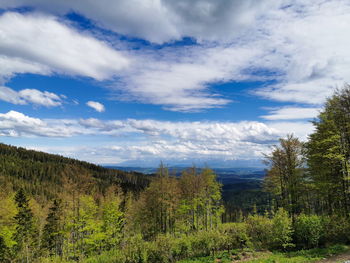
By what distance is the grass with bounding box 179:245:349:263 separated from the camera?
1803cm

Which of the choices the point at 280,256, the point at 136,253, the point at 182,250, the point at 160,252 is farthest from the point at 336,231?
the point at 136,253

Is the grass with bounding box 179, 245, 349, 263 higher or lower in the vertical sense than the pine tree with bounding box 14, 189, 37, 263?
higher

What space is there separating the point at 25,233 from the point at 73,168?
24161 mm

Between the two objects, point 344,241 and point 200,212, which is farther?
point 200,212

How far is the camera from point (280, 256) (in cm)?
1992

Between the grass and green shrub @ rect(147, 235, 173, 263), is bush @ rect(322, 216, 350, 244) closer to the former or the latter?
the grass

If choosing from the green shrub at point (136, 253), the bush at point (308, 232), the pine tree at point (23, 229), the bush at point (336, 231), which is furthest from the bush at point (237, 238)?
the pine tree at point (23, 229)

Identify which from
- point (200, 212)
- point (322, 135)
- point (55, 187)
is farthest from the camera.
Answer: point (55, 187)

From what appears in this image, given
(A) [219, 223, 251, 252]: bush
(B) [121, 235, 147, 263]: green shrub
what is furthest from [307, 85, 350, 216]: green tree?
(B) [121, 235, 147, 263]: green shrub

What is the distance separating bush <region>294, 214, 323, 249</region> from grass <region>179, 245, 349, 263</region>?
4.14 ft

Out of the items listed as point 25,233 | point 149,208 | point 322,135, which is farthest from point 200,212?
point 25,233

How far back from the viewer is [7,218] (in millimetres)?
40750

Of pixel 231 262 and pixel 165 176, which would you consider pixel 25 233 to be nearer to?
pixel 165 176

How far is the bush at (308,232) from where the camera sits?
21750 mm
